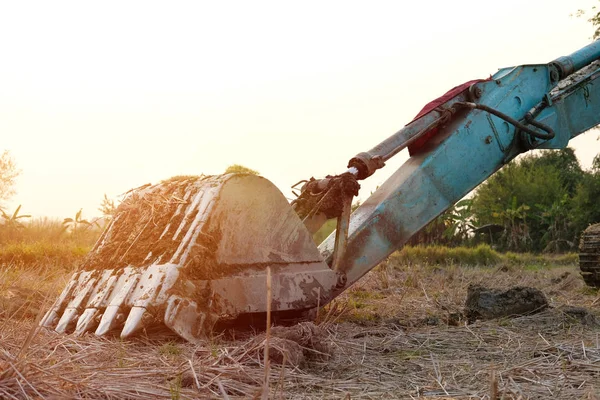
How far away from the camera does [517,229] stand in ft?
113

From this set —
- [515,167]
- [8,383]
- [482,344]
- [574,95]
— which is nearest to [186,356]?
[8,383]

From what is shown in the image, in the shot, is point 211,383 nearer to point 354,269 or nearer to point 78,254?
point 354,269

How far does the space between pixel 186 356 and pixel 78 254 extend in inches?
304

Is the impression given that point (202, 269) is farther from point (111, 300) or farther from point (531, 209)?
point (531, 209)

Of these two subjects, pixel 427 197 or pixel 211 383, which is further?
pixel 427 197

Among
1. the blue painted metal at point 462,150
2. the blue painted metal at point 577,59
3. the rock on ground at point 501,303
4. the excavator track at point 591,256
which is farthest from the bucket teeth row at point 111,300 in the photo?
the excavator track at point 591,256

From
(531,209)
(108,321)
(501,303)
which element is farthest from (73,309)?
(531,209)

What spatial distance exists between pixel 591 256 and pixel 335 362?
547cm

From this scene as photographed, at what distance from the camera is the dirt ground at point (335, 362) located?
8.04 ft

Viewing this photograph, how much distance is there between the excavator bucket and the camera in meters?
3.71

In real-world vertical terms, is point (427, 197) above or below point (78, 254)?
below

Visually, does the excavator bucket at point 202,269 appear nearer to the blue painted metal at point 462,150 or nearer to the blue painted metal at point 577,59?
the blue painted metal at point 462,150

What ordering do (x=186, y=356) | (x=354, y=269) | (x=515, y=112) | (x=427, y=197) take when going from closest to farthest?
(x=186, y=356) → (x=354, y=269) → (x=427, y=197) → (x=515, y=112)

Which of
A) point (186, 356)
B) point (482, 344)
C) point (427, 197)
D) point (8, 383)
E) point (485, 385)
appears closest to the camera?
point (8, 383)
